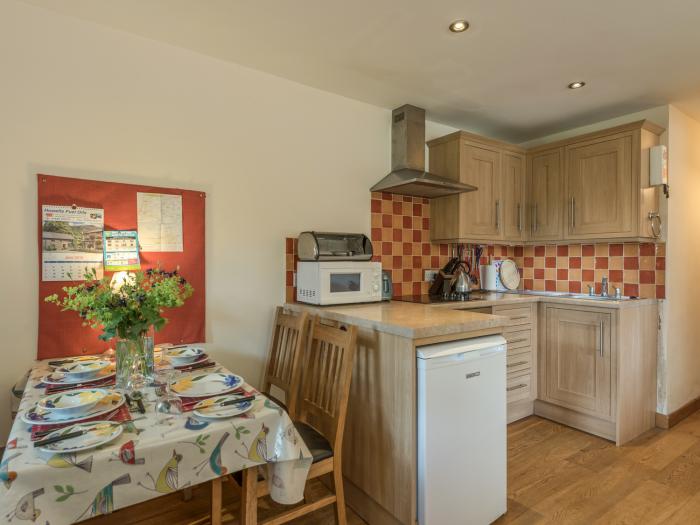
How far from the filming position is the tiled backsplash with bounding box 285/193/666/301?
292cm

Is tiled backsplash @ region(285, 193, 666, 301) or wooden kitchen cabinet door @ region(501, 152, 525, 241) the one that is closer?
tiled backsplash @ region(285, 193, 666, 301)

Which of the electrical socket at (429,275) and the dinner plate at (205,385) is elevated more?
the electrical socket at (429,275)

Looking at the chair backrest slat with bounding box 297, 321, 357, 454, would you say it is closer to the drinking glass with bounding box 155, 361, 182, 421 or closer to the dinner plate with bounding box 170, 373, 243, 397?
the dinner plate with bounding box 170, 373, 243, 397

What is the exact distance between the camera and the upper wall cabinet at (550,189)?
2.74m

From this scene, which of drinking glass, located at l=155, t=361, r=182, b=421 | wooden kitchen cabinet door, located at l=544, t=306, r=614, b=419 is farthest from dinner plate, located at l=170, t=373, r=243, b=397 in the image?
wooden kitchen cabinet door, located at l=544, t=306, r=614, b=419

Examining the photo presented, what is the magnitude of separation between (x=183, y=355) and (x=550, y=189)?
2.95 m

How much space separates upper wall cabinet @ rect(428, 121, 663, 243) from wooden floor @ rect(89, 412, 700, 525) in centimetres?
137

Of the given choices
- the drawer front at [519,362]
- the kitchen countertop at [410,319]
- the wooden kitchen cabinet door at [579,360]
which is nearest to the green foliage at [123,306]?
the kitchen countertop at [410,319]

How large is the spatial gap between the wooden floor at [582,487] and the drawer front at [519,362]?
0.42 metres

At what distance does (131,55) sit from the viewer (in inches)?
79.1

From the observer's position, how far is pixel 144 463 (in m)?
1.01

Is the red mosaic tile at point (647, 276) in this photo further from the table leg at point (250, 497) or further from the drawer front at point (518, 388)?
the table leg at point (250, 497)

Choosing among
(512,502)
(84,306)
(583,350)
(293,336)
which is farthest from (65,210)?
(583,350)

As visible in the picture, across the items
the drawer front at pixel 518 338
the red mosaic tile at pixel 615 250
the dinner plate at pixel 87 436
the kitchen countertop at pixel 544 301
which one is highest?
the red mosaic tile at pixel 615 250
